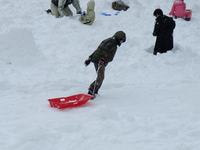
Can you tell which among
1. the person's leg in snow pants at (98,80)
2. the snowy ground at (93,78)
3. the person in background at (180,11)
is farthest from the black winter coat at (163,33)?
the person's leg in snow pants at (98,80)

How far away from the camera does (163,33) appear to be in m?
8.84

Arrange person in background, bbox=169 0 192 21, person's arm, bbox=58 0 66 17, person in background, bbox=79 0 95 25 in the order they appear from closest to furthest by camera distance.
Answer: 1. person in background, bbox=79 0 95 25
2. person's arm, bbox=58 0 66 17
3. person in background, bbox=169 0 192 21

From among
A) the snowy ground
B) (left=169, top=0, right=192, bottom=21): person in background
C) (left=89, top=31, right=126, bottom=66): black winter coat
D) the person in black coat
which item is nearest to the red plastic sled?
the snowy ground

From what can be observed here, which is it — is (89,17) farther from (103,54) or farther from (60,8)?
(103,54)

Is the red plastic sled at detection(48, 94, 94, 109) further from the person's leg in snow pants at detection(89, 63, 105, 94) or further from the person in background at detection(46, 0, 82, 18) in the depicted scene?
the person in background at detection(46, 0, 82, 18)

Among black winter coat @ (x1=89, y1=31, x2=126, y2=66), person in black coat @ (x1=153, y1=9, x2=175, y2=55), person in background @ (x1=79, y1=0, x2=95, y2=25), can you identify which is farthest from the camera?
person in background @ (x1=79, y1=0, x2=95, y2=25)

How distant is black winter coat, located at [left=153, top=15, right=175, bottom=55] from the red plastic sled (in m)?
3.56

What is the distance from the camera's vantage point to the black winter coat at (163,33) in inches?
345

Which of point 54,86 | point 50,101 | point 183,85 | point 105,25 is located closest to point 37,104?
point 50,101

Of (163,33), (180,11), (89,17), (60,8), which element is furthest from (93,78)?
(180,11)

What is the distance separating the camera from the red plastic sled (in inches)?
223

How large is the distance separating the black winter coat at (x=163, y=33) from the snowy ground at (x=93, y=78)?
0.23 m

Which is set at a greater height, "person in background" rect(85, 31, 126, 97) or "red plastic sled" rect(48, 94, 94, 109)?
"person in background" rect(85, 31, 126, 97)

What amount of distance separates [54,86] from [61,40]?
2695 mm
